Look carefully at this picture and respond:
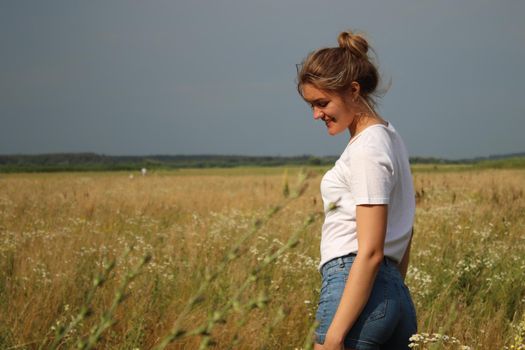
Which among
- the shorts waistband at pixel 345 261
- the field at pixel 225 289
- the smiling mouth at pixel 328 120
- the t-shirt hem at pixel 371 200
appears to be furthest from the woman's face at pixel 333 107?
the shorts waistband at pixel 345 261

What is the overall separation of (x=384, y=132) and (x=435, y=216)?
22.6ft

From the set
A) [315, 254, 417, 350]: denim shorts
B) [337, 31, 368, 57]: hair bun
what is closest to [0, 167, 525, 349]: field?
[315, 254, 417, 350]: denim shorts

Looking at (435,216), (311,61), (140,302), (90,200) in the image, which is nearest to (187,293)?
(140,302)

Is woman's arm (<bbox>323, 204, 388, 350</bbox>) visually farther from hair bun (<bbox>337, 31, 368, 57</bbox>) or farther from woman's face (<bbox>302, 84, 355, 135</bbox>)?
hair bun (<bbox>337, 31, 368, 57</bbox>)

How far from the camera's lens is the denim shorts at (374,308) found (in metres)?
2.00

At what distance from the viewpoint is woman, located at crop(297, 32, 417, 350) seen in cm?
193

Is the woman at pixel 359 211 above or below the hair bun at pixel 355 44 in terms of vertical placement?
below

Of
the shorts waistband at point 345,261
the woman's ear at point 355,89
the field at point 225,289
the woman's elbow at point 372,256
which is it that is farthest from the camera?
the field at point 225,289

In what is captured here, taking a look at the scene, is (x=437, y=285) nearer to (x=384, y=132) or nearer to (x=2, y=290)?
(x=384, y=132)

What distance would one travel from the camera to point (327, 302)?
2057mm

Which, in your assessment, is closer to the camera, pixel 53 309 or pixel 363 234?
pixel 363 234

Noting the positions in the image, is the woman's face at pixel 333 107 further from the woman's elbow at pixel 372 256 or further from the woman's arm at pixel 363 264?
the woman's elbow at pixel 372 256

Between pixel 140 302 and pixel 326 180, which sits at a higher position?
pixel 326 180

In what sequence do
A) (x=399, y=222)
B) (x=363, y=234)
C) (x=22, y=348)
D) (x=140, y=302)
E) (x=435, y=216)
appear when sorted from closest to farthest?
(x=363, y=234) < (x=399, y=222) < (x=22, y=348) < (x=140, y=302) < (x=435, y=216)
